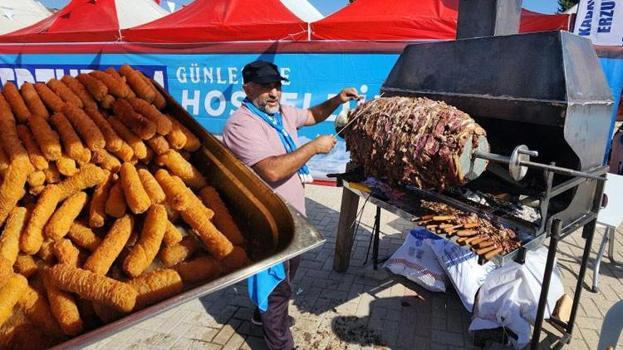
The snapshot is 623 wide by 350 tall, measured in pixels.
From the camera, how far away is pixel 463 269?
3787 mm

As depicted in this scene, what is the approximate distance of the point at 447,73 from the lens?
10.8 ft

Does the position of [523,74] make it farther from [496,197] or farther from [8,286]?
[8,286]

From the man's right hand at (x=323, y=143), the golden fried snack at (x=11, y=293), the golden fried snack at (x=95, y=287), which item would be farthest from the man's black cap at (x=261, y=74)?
the golden fried snack at (x=11, y=293)

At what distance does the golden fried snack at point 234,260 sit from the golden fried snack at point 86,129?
102cm

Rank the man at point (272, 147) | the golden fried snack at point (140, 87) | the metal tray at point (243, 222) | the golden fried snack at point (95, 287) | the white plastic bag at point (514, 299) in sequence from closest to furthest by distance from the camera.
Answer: the metal tray at point (243, 222) → the golden fried snack at point (95, 287) → the golden fried snack at point (140, 87) → the man at point (272, 147) → the white plastic bag at point (514, 299)

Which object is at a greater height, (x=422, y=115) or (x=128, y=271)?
(x=422, y=115)

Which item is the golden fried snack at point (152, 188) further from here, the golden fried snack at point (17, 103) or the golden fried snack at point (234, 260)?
the golden fried snack at point (17, 103)

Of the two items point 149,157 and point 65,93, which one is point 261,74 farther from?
point 65,93

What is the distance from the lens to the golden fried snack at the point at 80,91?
2506mm

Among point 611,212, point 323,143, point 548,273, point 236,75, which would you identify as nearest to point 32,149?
point 323,143

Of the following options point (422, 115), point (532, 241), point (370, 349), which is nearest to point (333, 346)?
point (370, 349)

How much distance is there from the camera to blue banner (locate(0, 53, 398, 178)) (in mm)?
7379

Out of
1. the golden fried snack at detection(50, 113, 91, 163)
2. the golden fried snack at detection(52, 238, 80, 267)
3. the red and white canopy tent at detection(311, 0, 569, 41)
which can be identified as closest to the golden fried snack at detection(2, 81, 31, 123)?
the golden fried snack at detection(50, 113, 91, 163)

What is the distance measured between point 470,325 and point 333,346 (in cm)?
127
